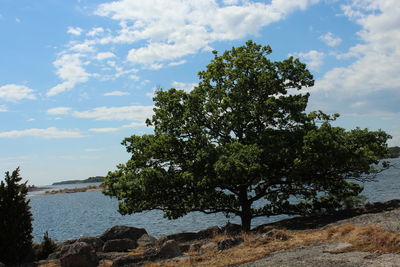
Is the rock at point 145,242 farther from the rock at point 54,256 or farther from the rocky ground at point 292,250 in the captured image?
the rock at point 54,256

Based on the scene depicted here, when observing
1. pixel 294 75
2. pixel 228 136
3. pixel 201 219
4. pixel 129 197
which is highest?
pixel 294 75

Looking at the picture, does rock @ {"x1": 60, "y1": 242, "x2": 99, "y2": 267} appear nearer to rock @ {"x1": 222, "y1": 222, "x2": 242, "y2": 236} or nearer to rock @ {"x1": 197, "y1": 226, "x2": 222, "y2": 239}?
rock @ {"x1": 197, "y1": 226, "x2": 222, "y2": 239}

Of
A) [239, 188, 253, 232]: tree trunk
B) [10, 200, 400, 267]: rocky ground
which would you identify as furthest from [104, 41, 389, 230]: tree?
[10, 200, 400, 267]: rocky ground

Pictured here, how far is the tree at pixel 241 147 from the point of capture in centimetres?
2028

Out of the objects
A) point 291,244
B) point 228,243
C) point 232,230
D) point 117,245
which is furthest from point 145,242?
point 291,244

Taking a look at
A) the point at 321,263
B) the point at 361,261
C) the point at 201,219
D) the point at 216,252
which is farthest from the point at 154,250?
the point at 201,219

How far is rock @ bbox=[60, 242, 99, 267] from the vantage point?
15.6 m

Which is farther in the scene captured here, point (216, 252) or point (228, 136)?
point (228, 136)

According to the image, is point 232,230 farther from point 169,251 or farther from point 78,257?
point 78,257

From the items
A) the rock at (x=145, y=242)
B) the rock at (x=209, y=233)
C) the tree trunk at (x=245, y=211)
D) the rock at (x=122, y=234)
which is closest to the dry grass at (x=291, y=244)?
the rock at (x=209, y=233)

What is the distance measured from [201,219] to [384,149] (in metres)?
25.2

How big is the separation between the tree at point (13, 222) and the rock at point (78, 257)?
3.50 metres

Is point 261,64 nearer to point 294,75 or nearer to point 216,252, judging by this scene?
point 294,75

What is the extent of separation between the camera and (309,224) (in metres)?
19.3
